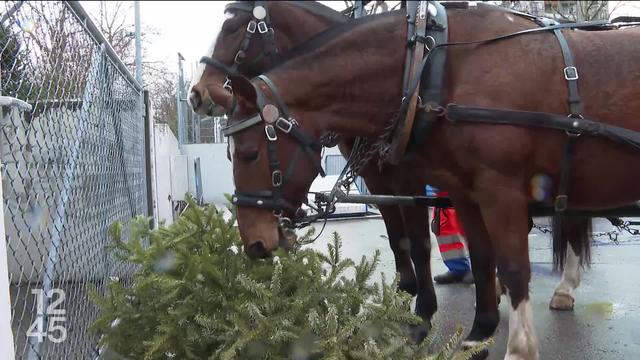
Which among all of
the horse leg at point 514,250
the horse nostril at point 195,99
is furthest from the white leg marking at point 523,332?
the horse nostril at point 195,99

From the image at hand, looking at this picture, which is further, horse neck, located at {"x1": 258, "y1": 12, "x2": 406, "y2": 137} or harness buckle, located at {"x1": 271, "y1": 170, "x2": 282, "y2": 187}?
horse neck, located at {"x1": 258, "y1": 12, "x2": 406, "y2": 137}

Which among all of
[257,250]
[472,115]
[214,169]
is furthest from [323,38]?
[214,169]

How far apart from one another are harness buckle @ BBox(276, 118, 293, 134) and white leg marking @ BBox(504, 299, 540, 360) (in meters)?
1.31

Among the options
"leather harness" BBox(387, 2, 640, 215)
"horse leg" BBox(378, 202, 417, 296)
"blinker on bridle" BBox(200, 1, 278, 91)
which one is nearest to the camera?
"leather harness" BBox(387, 2, 640, 215)

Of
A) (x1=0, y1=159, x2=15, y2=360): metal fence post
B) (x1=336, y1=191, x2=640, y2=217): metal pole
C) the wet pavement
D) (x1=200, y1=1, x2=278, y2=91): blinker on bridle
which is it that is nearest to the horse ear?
(x1=200, y1=1, x2=278, y2=91): blinker on bridle

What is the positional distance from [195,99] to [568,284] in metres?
3.17

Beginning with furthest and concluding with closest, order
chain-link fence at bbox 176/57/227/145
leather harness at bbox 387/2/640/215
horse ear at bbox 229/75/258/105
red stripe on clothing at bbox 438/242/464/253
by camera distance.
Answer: chain-link fence at bbox 176/57/227/145 → red stripe on clothing at bbox 438/242/464/253 → leather harness at bbox 387/2/640/215 → horse ear at bbox 229/75/258/105

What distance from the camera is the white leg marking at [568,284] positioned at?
4.17 meters

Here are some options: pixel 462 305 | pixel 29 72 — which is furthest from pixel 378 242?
pixel 29 72

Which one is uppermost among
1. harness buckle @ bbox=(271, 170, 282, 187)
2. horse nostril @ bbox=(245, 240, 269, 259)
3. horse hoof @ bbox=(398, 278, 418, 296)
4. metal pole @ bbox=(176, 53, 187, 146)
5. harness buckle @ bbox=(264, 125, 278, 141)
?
metal pole @ bbox=(176, 53, 187, 146)

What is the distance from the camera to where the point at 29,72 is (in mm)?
1874

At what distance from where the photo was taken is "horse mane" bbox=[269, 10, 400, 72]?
8.34 feet

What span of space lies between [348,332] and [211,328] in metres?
0.53

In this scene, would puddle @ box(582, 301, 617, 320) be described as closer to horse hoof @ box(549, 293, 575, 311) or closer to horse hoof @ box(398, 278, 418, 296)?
horse hoof @ box(549, 293, 575, 311)
